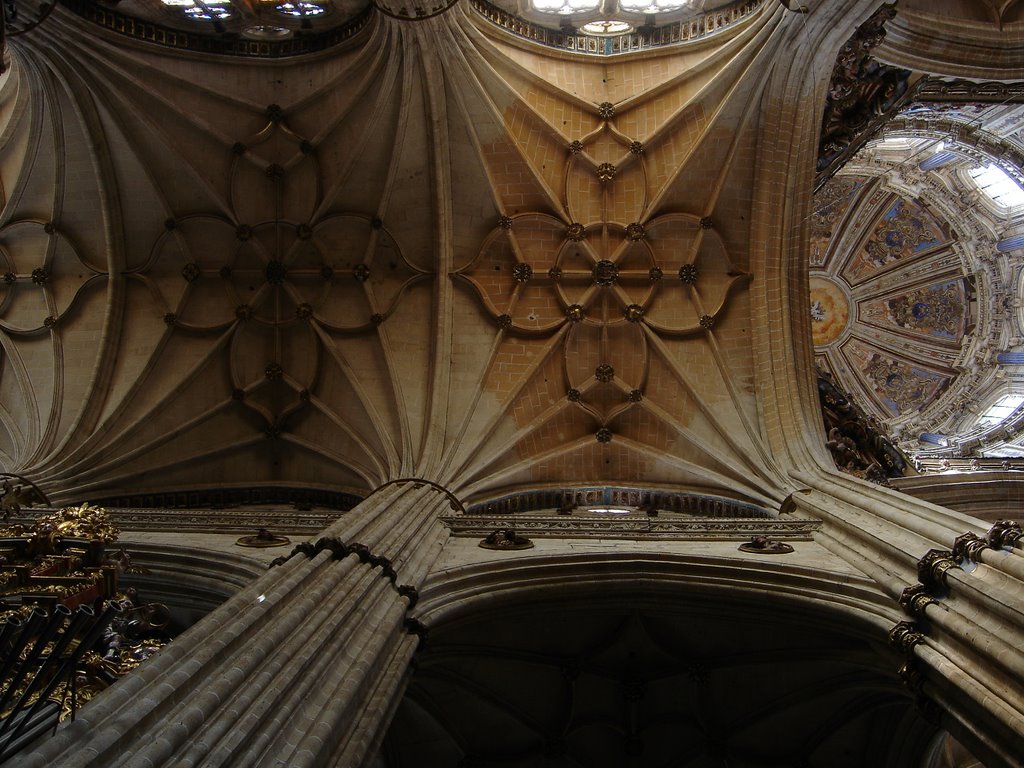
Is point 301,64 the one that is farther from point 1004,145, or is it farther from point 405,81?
point 1004,145

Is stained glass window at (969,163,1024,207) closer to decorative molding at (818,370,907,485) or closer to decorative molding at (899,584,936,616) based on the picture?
decorative molding at (818,370,907,485)

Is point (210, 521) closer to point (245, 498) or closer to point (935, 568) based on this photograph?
point (245, 498)

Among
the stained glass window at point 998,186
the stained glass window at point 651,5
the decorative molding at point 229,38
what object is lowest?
the stained glass window at point 998,186

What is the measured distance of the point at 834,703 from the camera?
9.84 m

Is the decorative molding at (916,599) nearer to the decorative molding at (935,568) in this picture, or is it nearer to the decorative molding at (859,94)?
the decorative molding at (935,568)

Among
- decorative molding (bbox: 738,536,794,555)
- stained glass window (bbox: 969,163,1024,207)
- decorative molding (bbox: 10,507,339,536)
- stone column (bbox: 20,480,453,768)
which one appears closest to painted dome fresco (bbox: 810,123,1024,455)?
stained glass window (bbox: 969,163,1024,207)

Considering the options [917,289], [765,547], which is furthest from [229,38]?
[917,289]

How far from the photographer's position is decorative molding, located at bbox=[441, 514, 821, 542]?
9.70 meters

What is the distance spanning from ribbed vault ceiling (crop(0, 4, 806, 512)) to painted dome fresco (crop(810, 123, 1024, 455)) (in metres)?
6.95

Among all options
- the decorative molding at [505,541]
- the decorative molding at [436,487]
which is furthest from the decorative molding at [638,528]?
the decorative molding at [436,487]

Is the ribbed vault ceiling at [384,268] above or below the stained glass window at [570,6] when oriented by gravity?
below

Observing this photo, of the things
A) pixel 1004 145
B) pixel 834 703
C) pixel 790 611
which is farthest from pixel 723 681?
pixel 1004 145

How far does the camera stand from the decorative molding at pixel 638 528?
970 centimetres

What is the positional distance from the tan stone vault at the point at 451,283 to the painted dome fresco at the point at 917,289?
6.84 metres
